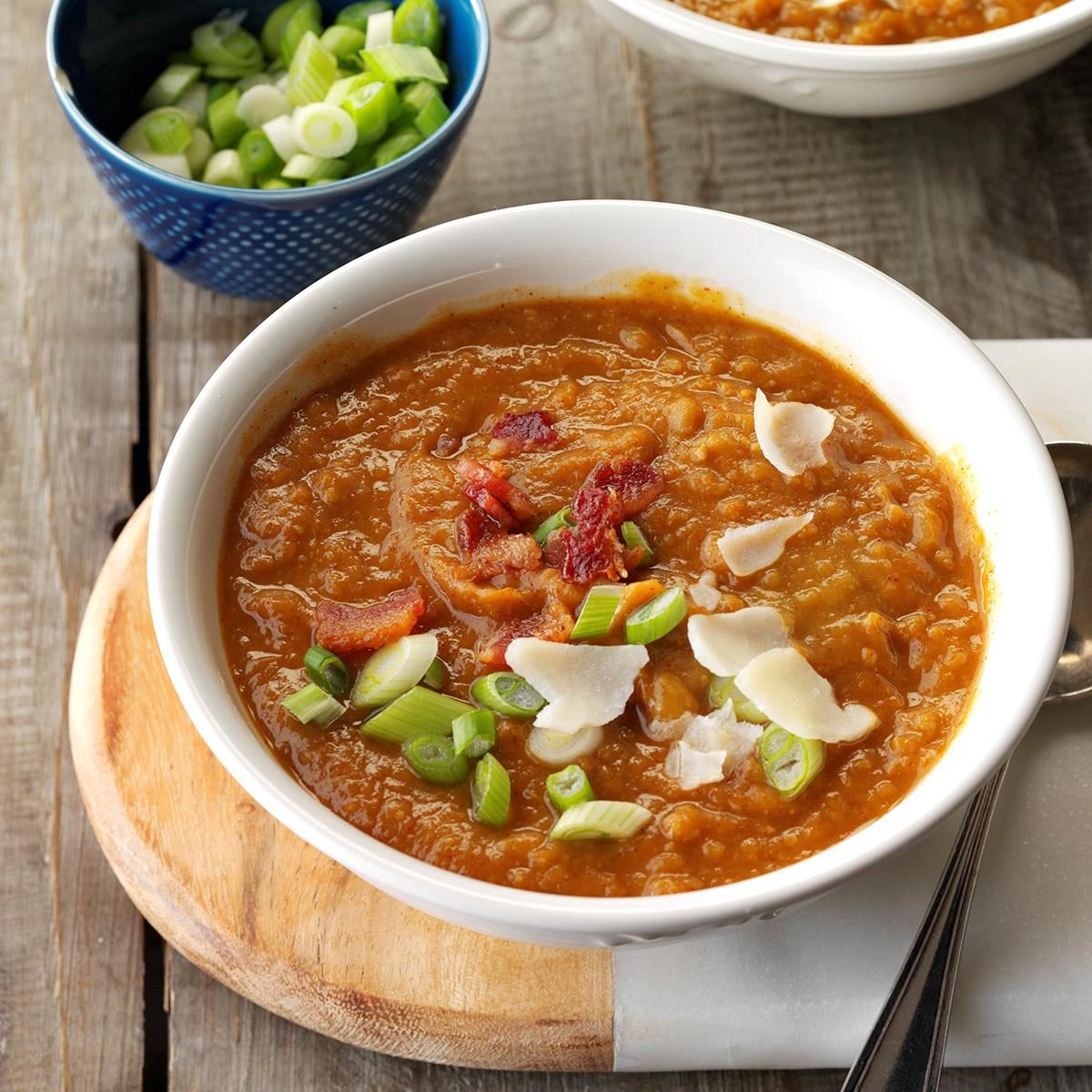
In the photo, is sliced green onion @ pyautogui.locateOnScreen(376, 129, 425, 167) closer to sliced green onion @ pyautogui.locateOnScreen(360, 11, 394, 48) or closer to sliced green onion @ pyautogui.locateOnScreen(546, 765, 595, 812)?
sliced green onion @ pyautogui.locateOnScreen(360, 11, 394, 48)

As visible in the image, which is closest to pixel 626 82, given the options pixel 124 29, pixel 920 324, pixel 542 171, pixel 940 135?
pixel 542 171

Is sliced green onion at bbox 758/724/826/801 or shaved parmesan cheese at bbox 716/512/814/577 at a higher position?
shaved parmesan cheese at bbox 716/512/814/577

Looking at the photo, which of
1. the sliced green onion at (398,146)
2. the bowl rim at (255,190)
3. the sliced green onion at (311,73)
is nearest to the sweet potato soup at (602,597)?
the bowl rim at (255,190)

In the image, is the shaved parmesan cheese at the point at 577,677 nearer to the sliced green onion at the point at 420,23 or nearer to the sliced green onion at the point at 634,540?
the sliced green onion at the point at 634,540

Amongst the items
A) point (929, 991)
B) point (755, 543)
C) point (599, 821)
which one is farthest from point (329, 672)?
point (929, 991)

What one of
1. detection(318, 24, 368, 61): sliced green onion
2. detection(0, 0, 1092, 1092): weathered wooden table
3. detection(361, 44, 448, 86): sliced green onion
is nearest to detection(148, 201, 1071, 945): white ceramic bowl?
detection(0, 0, 1092, 1092): weathered wooden table
